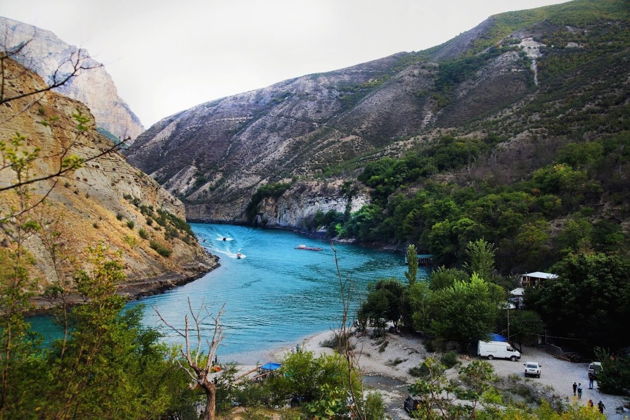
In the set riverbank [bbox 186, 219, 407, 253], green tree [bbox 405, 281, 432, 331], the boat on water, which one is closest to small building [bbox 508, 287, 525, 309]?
green tree [bbox 405, 281, 432, 331]

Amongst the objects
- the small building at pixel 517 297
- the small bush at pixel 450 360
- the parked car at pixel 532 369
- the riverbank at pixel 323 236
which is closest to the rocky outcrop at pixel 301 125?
the riverbank at pixel 323 236

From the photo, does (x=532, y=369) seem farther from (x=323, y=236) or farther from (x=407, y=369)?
(x=323, y=236)

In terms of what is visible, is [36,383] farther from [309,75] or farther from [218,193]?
[309,75]

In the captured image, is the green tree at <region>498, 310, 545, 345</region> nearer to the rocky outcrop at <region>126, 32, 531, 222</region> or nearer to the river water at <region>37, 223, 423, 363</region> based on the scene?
the river water at <region>37, 223, 423, 363</region>

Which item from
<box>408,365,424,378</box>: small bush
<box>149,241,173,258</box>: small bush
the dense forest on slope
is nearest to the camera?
<box>408,365,424,378</box>: small bush

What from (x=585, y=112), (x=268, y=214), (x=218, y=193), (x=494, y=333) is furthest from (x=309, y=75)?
(x=494, y=333)

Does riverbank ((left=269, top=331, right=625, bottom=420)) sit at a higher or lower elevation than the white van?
lower

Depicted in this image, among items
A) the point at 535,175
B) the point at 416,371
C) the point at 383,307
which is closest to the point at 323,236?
the point at 535,175
